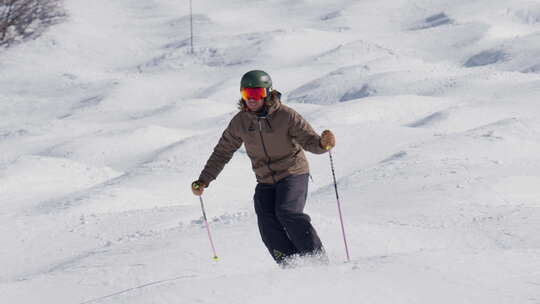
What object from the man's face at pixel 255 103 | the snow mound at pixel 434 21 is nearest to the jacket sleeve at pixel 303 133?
the man's face at pixel 255 103

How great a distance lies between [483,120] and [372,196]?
293 inches

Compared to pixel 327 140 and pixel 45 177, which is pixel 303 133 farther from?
pixel 45 177

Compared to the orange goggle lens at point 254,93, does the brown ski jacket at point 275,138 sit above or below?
below

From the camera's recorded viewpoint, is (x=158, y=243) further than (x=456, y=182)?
No

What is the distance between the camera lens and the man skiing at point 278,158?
462 cm

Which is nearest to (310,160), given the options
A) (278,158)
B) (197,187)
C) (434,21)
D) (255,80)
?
(197,187)

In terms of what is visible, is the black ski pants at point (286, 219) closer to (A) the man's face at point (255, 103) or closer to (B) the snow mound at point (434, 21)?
(A) the man's face at point (255, 103)

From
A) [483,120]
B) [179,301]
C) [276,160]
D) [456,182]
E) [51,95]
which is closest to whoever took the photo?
[179,301]

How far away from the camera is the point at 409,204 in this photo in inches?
316

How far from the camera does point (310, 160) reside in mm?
12852

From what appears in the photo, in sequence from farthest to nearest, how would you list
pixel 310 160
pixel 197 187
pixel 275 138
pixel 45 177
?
pixel 45 177 < pixel 310 160 < pixel 197 187 < pixel 275 138

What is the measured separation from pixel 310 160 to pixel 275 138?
323 inches

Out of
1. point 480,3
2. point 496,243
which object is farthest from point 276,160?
point 480,3

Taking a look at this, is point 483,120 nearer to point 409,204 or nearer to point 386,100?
point 386,100
